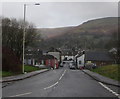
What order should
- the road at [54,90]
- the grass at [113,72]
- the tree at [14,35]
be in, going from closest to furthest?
the road at [54,90]
the grass at [113,72]
the tree at [14,35]

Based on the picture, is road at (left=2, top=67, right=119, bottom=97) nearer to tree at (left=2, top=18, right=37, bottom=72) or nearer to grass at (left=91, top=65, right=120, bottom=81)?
grass at (left=91, top=65, right=120, bottom=81)

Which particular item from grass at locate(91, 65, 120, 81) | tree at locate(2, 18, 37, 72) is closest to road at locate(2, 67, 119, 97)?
grass at locate(91, 65, 120, 81)

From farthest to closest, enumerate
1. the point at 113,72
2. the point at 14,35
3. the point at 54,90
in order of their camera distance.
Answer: the point at 14,35, the point at 113,72, the point at 54,90

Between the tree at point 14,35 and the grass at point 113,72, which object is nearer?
the grass at point 113,72

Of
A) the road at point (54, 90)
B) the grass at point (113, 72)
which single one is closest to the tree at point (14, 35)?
the grass at point (113, 72)

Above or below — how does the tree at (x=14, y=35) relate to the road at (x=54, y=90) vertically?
above

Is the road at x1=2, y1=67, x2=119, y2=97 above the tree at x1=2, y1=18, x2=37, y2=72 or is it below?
below

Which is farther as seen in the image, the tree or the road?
the tree

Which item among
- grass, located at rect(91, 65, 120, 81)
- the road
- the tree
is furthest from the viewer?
the tree

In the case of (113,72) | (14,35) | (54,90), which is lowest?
(113,72)

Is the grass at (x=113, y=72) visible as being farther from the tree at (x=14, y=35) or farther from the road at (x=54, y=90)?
the tree at (x=14, y=35)

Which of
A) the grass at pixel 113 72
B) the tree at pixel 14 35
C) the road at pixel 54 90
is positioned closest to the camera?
the road at pixel 54 90

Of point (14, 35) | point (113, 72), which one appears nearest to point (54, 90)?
point (113, 72)

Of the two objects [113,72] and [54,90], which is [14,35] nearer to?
[113,72]
